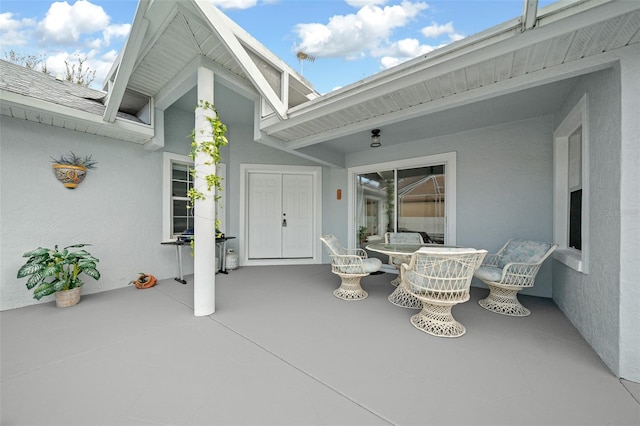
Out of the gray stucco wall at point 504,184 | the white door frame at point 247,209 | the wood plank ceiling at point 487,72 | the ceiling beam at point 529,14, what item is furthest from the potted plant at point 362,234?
the ceiling beam at point 529,14

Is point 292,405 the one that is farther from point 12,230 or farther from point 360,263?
point 12,230

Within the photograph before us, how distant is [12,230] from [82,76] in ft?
18.9

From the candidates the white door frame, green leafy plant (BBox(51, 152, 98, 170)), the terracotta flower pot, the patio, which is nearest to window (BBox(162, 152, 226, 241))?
the white door frame

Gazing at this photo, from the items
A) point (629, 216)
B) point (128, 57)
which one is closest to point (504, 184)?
point (629, 216)

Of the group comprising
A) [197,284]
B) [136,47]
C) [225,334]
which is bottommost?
[225,334]

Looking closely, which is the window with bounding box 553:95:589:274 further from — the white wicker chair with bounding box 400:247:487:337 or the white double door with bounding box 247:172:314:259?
the white double door with bounding box 247:172:314:259

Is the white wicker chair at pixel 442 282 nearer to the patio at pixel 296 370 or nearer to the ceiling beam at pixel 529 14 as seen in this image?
the patio at pixel 296 370

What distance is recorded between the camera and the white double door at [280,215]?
219 inches

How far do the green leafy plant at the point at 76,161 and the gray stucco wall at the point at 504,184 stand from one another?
568cm

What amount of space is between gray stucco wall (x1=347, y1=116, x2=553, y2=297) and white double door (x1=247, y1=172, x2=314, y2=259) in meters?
2.99

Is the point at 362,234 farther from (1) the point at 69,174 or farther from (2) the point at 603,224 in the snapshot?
(1) the point at 69,174

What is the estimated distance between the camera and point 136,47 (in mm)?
2760

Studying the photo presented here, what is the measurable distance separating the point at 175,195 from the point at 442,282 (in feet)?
15.5

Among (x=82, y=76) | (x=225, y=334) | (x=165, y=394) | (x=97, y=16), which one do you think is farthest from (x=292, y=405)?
(x=82, y=76)
